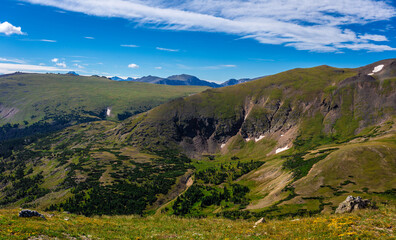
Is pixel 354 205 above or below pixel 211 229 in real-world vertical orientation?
above

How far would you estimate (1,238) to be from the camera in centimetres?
2095

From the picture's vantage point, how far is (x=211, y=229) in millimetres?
30828

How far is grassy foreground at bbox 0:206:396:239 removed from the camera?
22969 millimetres

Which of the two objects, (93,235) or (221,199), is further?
(221,199)

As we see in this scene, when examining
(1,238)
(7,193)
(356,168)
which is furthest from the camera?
(7,193)

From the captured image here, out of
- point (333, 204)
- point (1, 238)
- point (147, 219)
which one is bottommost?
point (333, 204)

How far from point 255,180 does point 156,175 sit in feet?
309

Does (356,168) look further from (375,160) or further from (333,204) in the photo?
(333,204)

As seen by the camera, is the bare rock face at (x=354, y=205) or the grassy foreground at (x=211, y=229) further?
the bare rock face at (x=354, y=205)

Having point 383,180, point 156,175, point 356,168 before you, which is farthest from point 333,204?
point 156,175

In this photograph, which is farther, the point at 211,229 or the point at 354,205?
the point at 354,205

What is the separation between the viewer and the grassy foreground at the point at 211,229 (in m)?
23.0

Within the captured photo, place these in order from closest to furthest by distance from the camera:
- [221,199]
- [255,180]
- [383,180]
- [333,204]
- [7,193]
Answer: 1. [333,204]
2. [383,180]
3. [221,199]
4. [255,180]
5. [7,193]

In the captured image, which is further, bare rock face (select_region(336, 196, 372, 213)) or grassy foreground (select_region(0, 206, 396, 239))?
bare rock face (select_region(336, 196, 372, 213))
